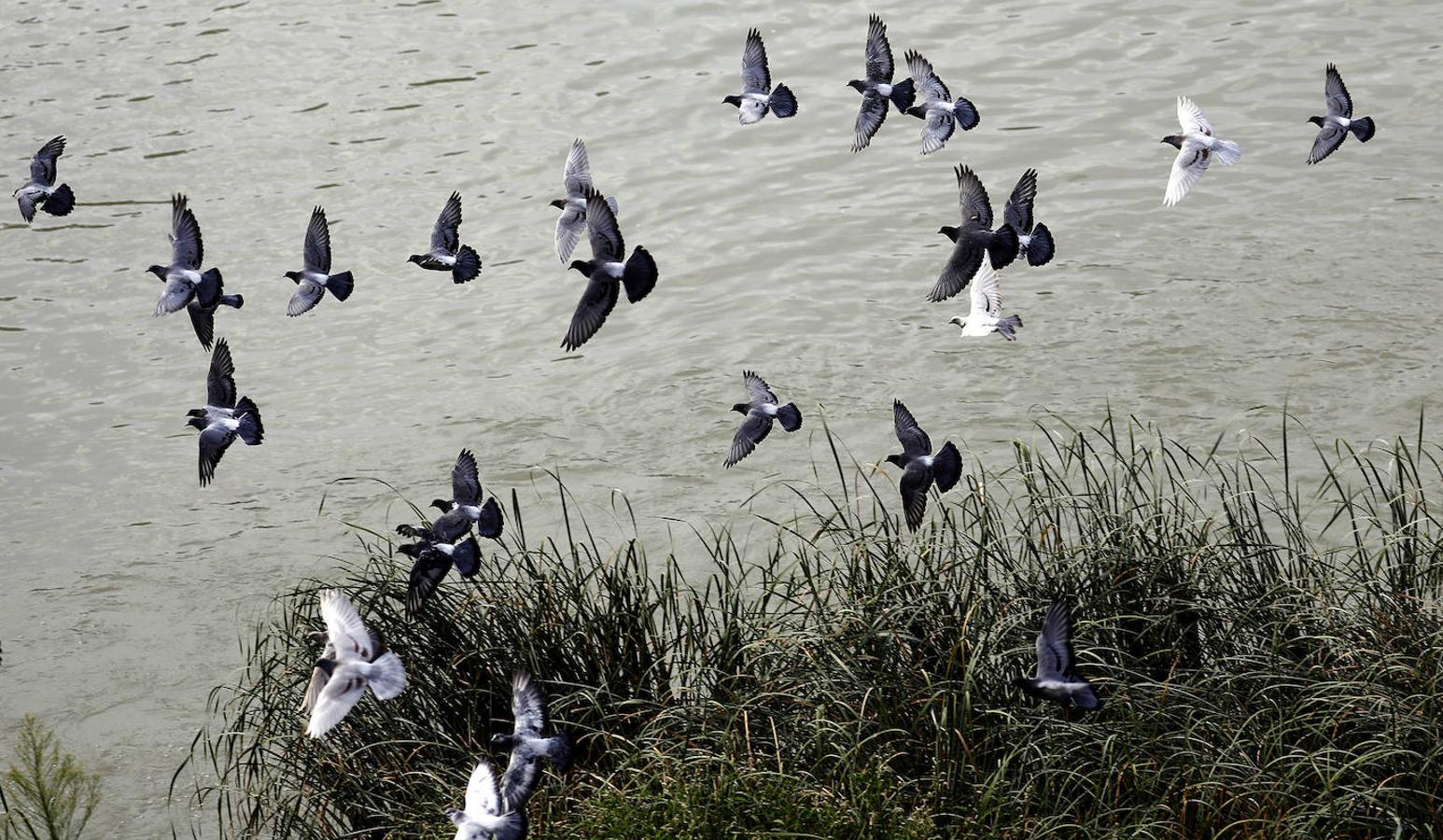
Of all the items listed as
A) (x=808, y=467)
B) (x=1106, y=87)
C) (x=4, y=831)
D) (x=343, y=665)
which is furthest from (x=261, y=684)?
(x=1106, y=87)

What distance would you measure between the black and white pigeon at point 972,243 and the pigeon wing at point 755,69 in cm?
174

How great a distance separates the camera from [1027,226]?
5277mm

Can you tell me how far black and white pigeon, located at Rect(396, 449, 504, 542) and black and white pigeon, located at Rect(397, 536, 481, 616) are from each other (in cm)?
3

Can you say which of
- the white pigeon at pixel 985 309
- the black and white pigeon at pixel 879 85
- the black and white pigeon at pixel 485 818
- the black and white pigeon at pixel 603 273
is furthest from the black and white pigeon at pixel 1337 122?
the black and white pigeon at pixel 485 818

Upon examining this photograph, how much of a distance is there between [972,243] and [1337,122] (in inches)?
63.3

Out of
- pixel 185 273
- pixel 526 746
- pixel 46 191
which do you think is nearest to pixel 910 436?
pixel 526 746

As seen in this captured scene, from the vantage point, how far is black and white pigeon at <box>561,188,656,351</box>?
167 inches

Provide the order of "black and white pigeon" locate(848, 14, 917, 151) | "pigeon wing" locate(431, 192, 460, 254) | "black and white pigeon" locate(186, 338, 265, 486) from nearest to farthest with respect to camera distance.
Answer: "black and white pigeon" locate(186, 338, 265, 486) → "pigeon wing" locate(431, 192, 460, 254) → "black and white pigeon" locate(848, 14, 917, 151)

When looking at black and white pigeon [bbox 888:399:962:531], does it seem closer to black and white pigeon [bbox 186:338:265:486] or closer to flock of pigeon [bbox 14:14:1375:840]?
flock of pigeon [bbox 14:14:1375:840]

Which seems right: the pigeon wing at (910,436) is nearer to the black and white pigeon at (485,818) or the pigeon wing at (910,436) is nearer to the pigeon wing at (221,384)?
the black and white pigeon at (485,818)

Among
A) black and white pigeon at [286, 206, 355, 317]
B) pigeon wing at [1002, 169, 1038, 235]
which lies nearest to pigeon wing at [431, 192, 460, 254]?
black and white pigeon at [286, 206, 355, 317]

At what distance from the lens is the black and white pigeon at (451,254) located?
5478mm

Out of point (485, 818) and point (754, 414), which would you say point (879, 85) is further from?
point (485, 818)

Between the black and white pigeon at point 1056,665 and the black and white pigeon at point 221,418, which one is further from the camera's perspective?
the black and white pigeon at point 221,418
